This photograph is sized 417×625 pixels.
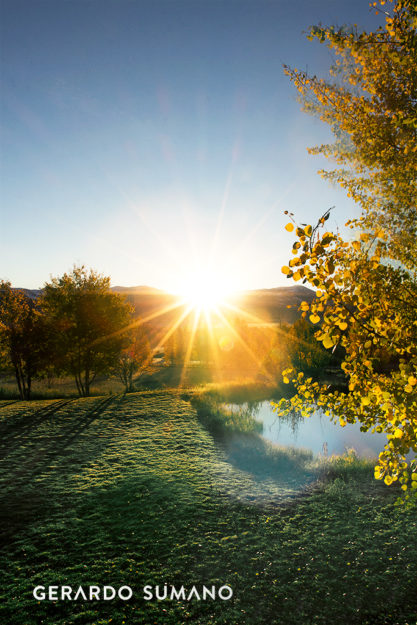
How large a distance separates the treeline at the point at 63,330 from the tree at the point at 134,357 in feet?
8.82

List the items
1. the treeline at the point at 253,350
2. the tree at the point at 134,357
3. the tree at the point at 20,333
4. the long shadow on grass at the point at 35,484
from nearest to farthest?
the long shadow on grass at the point at 35,484 < the tree at the point at 20,333 < the tree at the point at 134,357 < the treeline at the point at 253,350

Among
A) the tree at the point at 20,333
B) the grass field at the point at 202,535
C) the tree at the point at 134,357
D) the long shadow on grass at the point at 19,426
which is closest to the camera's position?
the grass field at the point at 202,535

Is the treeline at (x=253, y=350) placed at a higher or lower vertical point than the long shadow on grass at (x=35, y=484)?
lower

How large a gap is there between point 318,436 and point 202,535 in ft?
34.8

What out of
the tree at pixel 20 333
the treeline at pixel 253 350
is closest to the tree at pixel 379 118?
the treeline at pixel 253 350

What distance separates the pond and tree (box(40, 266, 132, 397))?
10.6 meters

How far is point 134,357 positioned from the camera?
91.2 ft

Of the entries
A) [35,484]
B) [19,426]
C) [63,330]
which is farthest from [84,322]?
[35,484]

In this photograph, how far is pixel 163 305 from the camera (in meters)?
187

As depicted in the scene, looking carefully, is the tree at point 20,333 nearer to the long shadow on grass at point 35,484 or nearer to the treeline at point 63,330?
the treeline at point 63,330

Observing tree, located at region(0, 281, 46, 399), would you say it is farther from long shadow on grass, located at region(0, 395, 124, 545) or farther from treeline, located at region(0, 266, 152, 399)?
long shadow on grass, located at region(0, 395, 124, 545)

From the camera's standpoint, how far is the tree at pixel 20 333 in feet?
69.3

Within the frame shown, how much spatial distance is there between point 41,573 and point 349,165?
38.0 ft

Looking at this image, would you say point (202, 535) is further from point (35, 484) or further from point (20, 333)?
point (20, 333)
